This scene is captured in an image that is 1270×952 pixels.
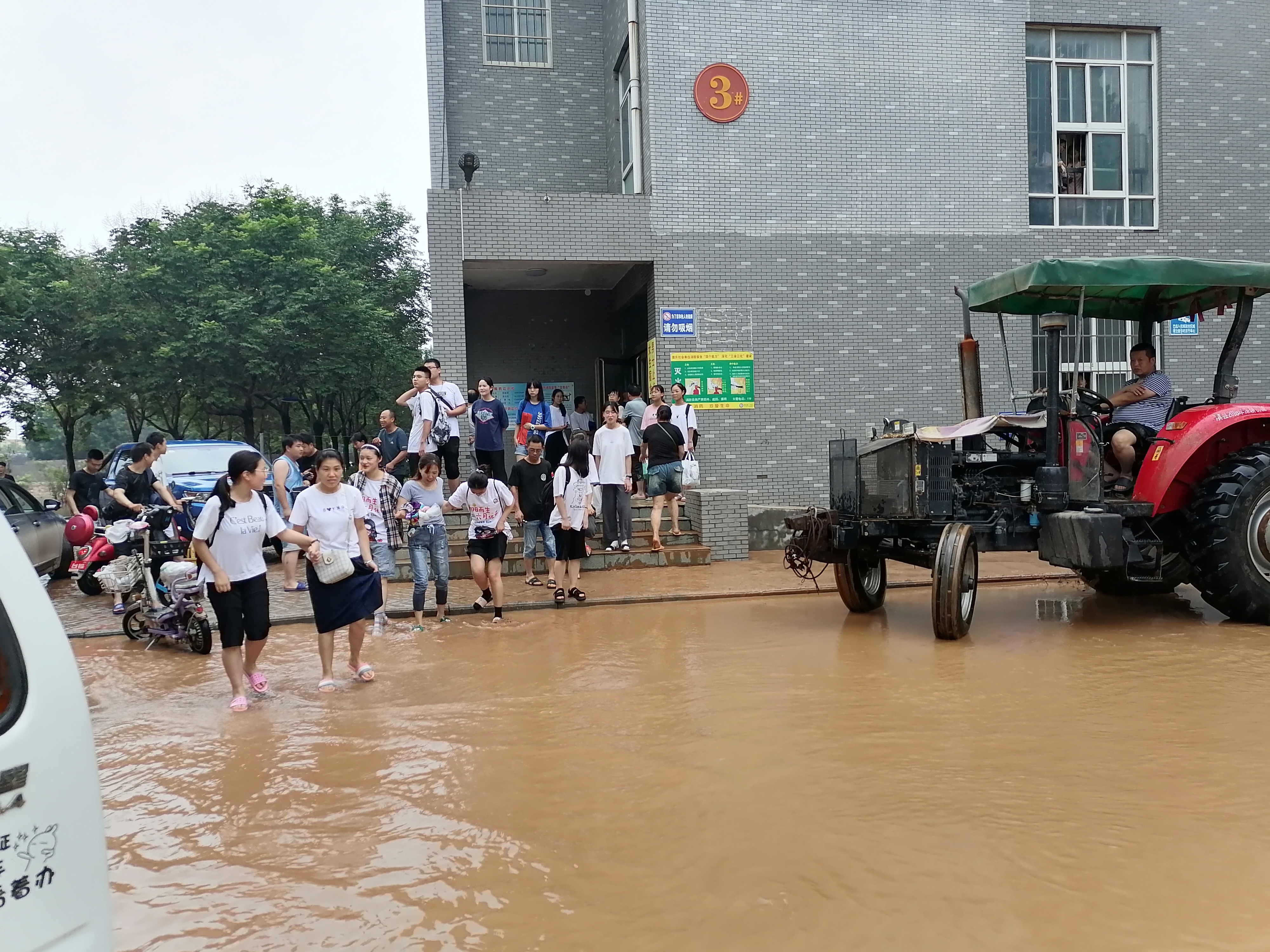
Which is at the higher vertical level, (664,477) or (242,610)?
(664,477)

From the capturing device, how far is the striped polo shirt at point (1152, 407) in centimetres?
890

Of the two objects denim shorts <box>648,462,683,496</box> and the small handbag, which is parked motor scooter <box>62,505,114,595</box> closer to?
the small handbag

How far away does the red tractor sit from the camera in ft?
26.4

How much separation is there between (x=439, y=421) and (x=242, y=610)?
576cm

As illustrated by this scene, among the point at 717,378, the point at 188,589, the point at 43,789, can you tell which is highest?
the point at 717,378

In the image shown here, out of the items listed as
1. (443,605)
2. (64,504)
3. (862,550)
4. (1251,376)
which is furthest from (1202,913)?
(64,504)

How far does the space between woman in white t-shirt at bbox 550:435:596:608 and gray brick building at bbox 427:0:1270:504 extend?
5.26 meters

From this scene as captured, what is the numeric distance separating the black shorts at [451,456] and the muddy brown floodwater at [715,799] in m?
4.92

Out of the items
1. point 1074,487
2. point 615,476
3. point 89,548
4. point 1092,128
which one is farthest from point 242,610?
point 1092,128

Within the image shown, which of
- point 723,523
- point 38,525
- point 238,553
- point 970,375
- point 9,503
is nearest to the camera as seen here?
point 238,553

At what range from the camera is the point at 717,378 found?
51.2ft

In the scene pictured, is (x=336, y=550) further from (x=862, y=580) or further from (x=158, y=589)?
(x=862, y=580)

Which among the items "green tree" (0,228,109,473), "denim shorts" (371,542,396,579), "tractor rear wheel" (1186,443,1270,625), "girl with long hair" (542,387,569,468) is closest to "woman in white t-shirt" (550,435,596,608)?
"denim shorts" (371,542,396,579)

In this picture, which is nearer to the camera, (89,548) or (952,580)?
(952,580)
